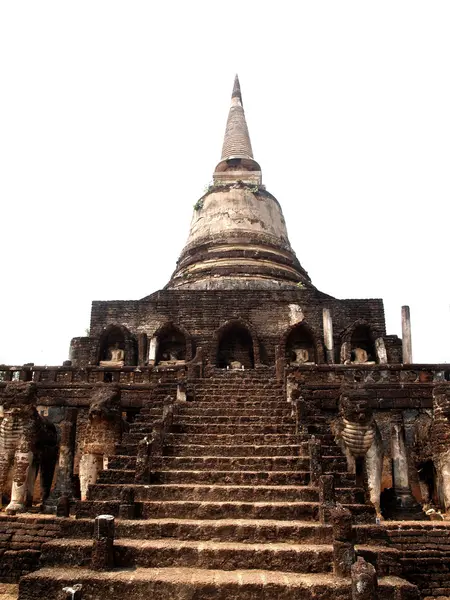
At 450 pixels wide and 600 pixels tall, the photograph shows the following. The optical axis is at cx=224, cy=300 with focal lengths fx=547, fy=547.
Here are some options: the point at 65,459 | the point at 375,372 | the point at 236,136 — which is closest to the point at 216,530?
the point at 65,459

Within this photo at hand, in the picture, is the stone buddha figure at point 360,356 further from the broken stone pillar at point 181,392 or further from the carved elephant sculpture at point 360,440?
the carved elephant sculpture at point 360,440

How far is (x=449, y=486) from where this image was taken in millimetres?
9727

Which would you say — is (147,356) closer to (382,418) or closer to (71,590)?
(382,418)

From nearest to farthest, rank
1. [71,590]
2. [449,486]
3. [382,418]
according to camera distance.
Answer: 1. [71,590]
2. [449,486]
3. [382,418]

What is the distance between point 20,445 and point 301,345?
36.5 feet

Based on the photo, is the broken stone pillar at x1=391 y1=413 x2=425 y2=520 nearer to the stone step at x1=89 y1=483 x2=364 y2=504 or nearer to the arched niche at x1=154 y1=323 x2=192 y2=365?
the stone step at x1=89 y1=483 x2=364 y2=504

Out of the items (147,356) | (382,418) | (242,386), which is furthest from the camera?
(147,356)

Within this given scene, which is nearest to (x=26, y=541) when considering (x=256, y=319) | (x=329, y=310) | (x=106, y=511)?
(x=106, y=511)

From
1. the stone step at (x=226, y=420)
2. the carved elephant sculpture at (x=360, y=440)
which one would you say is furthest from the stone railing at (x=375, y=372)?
the carved elephant sculpture at (x=360, y=440)

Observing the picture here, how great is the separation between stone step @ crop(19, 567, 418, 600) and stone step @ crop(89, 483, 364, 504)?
165 centimetres

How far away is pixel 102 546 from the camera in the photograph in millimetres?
6594

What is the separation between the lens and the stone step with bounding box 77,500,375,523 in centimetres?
764

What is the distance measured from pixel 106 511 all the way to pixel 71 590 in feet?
6.19

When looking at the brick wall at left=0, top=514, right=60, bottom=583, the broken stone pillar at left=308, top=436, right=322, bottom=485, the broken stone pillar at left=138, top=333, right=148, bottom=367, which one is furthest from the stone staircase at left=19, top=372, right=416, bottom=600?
the broken stone pillar at left=138, top=333, right=148, bottom=367
